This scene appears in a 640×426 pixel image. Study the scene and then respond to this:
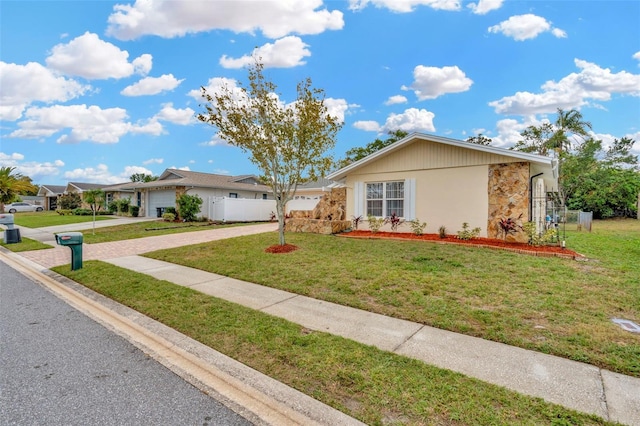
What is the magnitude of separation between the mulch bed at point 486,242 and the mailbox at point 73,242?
328 inches

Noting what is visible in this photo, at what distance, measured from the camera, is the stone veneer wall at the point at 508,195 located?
970 centimetres

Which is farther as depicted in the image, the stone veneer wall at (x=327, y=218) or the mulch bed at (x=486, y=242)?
the stone veneer wall at (x=327, y=218)

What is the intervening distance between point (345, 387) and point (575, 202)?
108 ft

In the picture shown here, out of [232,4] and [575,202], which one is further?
[575,202]

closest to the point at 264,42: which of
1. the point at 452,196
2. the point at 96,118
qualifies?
the point at 452,196

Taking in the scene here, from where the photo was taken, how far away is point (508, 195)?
9.93 meters

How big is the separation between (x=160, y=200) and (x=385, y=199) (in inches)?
784

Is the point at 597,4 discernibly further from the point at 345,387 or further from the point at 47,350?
the point at 47,350

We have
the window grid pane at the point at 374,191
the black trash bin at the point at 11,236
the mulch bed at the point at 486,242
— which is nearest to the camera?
the mulch bed at the point at 486,242

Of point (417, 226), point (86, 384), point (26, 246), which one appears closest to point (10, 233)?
point (26, 246)

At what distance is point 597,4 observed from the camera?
31.5 ft

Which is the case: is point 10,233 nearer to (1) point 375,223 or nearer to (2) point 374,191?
(1) point 375,223

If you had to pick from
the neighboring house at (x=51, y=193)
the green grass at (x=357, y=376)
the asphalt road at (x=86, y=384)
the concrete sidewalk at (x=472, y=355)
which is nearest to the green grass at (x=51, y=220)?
the asphalt road at (x=86, y=384)

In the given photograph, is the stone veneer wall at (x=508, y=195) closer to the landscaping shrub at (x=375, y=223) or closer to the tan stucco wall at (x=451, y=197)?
the tan stucco wall at (x=451, y=197)
